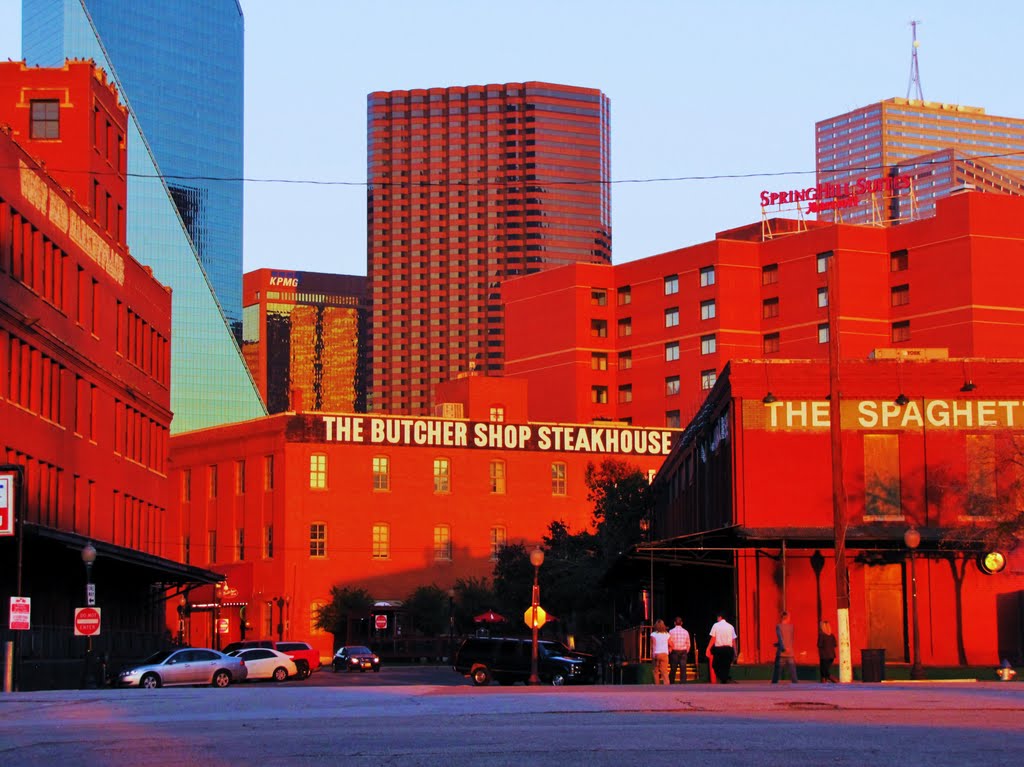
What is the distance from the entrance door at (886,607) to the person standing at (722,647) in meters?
9.84

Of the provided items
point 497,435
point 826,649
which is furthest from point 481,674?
point 497,435

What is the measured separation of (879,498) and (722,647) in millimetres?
12075

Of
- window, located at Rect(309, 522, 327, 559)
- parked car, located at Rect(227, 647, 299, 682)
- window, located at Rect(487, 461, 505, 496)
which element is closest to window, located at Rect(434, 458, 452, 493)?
window, located at Rect(487, 461, 505, 496)

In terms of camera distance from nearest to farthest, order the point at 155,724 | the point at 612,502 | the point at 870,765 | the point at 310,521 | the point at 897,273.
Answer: the point at 870,765
the point at 155,724
the point at 612,502
the point at 310,521
the point at 897,273

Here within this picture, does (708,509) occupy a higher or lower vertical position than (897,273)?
lower

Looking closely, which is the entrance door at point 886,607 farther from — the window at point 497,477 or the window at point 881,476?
the window at point 497,477

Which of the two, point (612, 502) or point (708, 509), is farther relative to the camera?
point (612, 502)

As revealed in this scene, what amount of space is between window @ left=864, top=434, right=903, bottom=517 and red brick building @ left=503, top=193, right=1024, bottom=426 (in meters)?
69.5

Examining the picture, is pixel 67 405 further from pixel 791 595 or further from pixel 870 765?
pixel 870 765

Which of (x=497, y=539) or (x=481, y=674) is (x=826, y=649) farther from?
(x=497, y=539)

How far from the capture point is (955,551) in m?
46.1

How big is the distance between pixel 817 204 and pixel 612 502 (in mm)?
55768

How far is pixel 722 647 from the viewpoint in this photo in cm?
3741

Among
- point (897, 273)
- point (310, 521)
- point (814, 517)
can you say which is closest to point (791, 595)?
point (814, 517)
